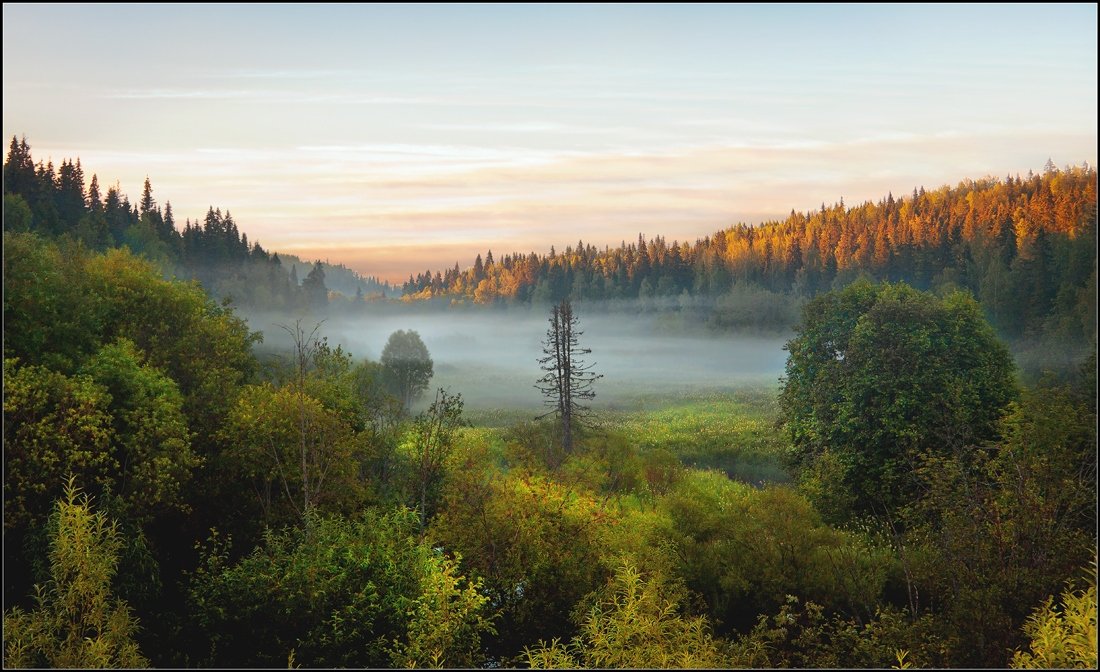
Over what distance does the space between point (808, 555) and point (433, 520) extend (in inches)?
560

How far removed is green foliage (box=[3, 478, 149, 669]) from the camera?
21547 mm

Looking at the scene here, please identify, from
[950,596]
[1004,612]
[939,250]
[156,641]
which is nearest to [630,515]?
[950,596]

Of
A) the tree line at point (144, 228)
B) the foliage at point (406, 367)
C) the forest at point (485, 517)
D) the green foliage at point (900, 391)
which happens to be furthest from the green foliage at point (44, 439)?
the foliage at point (406, 367)

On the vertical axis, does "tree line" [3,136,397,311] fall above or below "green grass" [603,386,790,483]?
above

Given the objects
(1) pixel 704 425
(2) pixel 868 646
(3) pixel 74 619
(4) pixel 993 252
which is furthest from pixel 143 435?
(4) pixel 993 252

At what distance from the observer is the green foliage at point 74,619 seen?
2155 cm

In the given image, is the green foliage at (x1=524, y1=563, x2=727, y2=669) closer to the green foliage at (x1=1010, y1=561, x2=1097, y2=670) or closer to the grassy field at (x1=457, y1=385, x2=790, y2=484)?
the green foliage at (x1=1010, y1=561, x2=1097, y2=670)

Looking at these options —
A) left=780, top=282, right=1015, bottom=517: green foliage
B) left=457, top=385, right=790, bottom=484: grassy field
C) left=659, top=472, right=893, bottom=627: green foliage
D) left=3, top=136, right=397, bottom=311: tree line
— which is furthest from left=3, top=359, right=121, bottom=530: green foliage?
left=3, top=136, right=397, bottom=311: tree line

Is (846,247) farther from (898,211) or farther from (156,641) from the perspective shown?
(156,641)

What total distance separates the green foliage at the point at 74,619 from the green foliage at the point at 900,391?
1251 inches

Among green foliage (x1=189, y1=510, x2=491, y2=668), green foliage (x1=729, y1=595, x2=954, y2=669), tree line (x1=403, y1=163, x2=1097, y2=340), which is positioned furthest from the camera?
tree line (x1=403, y1=163, x2=1097, y2=340)

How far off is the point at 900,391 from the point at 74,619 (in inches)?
1407

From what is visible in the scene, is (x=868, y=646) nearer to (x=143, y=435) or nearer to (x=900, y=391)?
(x=900, y=391)

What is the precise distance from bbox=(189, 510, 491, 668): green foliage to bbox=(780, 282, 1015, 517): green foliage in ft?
78.5
